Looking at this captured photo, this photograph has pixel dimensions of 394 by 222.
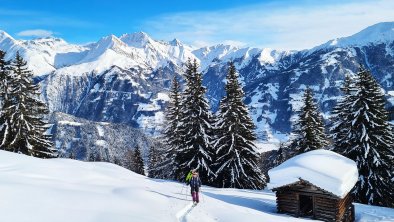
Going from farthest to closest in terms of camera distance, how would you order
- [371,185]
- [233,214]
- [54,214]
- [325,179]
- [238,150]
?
[238,150], [371,185], [325,179], [233,214], [54,214]

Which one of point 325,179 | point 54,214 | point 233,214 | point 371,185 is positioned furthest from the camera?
point 371,185

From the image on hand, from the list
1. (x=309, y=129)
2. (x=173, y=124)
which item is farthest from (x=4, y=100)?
(x=309, y=129)

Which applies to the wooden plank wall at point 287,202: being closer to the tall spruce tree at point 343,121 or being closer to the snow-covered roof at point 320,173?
the snow-covered roof at point 320,173

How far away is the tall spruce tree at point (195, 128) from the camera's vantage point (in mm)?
43125

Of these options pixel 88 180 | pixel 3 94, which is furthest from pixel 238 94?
pixel 3 94

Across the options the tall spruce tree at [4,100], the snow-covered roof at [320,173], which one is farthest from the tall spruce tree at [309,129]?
the tall spruce tree at [4,100]

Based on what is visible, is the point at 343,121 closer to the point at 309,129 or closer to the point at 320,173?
the point at 309,129

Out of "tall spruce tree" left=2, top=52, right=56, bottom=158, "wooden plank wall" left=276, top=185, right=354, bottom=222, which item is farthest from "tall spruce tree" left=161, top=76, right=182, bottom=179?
"wooden plank wall" left=276, top=185, right=354, bottom=222

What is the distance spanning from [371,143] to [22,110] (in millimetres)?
34122

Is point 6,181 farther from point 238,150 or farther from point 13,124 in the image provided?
point 238,150

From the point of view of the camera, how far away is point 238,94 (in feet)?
139

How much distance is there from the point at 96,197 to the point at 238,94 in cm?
2432

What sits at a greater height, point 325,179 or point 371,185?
point 325,179

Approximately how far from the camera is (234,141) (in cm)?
4203
